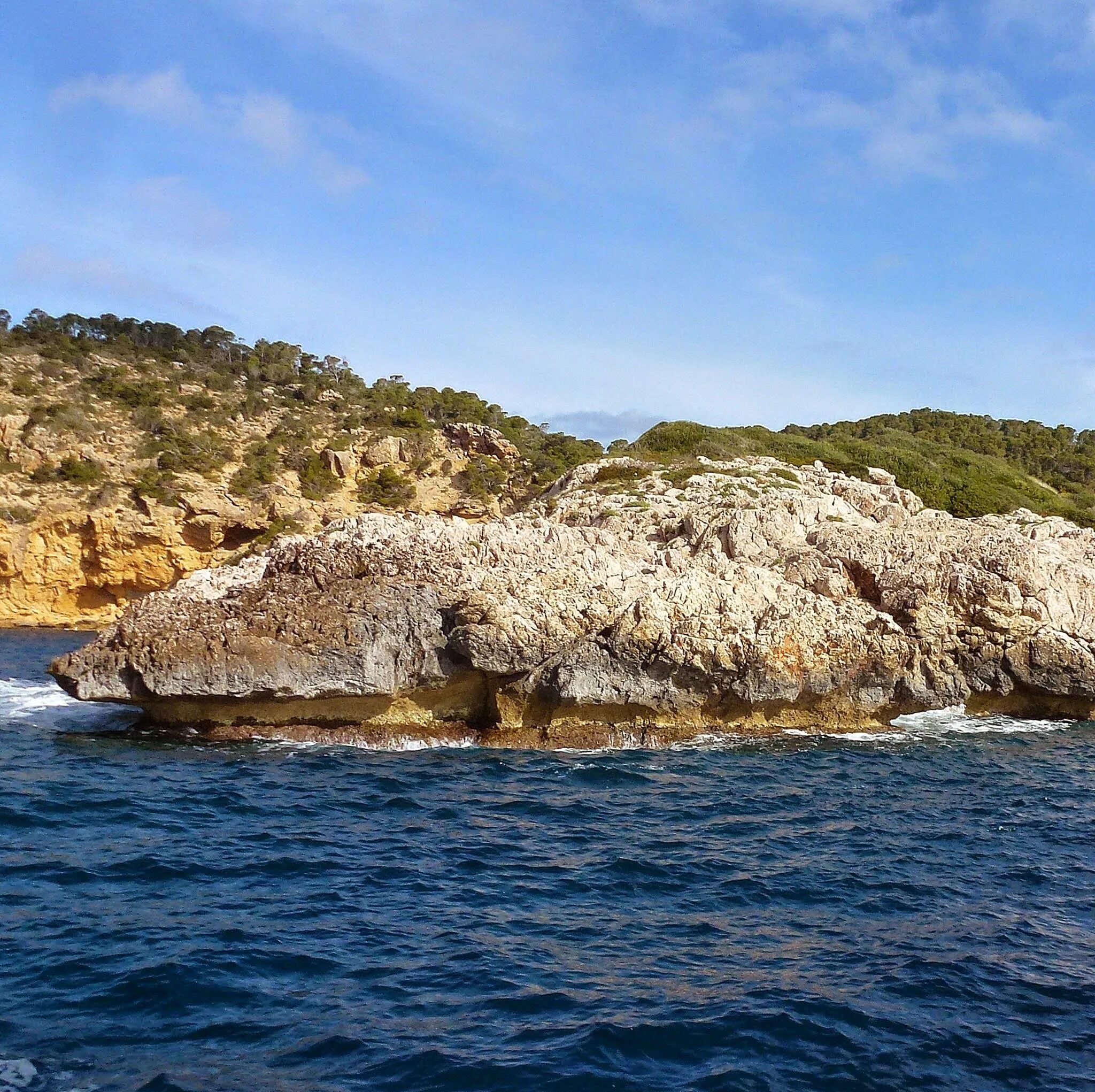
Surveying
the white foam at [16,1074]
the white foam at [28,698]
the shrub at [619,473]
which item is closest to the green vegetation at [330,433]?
the shrub at [619,473]

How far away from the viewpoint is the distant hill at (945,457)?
4831 centimetres

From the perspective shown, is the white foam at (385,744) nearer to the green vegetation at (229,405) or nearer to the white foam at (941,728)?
the white foam at (941,728)

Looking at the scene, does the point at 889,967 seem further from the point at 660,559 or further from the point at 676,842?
the point at 660,559

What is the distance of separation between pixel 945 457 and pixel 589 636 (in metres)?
42.2

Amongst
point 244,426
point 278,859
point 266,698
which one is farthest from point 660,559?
point 244,426

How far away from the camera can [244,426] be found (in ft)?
211

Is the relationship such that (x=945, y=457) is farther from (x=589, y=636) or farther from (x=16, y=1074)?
(x=16, y=1074)

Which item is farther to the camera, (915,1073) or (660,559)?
(660,559)

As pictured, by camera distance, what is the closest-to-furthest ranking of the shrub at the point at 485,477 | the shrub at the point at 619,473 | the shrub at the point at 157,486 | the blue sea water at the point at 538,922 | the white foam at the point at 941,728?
the blue sea water at the point at 538,922 < the white foam at the point at 941,728 < the shrub at the point at 619,473 < the shrub at the point at 157,486 < the shrub at the point at 485,477

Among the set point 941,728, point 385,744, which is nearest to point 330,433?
point 385,744

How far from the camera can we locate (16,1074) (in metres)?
8.52

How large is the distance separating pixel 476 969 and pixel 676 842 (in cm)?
550

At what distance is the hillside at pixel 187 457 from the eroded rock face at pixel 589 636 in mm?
21664

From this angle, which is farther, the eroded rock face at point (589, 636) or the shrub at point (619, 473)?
the shrub at point (619, 473)
